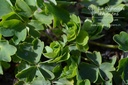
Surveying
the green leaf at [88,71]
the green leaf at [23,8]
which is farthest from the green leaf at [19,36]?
the green leaf at [88,71]

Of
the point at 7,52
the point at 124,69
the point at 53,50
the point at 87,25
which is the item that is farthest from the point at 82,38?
the point at 7,52

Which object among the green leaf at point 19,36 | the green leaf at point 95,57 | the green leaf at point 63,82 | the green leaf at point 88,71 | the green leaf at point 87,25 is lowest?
the green leaf at point 63,82

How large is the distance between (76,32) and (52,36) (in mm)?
271

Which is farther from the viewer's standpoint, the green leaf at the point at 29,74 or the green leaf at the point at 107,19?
the green leaf at the point at 107,19

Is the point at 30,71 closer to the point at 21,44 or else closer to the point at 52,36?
the point at 21,44

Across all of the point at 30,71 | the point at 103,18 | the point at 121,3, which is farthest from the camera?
the point at 121,3

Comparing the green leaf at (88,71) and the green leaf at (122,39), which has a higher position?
the green leaf at (122,39)

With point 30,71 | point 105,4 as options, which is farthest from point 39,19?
point 105,4

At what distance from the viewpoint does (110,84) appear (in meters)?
1.77

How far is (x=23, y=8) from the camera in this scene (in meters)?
1.81

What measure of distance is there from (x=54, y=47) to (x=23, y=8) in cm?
28

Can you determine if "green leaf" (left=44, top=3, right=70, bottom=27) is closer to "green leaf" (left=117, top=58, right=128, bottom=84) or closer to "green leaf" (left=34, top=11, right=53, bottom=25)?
"green leaf" (left=34, top=11, right=53, bottom=25)

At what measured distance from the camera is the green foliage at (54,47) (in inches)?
69.2

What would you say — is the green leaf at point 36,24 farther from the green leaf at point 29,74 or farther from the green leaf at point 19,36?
the green leaf at point 29,74
